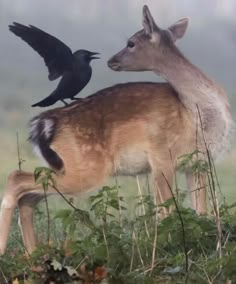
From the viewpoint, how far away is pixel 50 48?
26.2 feet

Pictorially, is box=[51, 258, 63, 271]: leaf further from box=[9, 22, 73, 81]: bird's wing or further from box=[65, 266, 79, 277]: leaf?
box=[9, 22, 73, 81]: bird's wing

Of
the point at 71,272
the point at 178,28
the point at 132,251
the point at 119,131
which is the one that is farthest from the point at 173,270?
the point at 178,28

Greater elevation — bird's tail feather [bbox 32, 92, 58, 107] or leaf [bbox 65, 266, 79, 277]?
bird's tail feather [bbox 32, 92, 58, 107]

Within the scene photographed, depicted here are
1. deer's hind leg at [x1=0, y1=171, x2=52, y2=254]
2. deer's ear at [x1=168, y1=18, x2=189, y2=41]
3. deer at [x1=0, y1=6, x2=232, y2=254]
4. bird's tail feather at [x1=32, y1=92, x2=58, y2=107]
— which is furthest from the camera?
deer's ear at [x1=168, y1=18, x2=189, y2=41]

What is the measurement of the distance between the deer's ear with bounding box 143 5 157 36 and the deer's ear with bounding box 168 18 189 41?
7.8 inches

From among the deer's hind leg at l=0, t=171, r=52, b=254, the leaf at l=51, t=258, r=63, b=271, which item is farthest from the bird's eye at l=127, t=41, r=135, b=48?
the leaf at l=51, t=258, r=63, b=271

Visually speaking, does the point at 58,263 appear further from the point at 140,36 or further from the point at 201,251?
the point at 140,36

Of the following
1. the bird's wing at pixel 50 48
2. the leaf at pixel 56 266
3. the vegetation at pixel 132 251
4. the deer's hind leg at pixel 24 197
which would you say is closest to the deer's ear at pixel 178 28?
the bird's wing at pixel 50 48

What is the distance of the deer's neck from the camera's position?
831cm

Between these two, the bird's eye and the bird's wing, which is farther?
the bird's eye

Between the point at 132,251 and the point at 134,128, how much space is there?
11.7 ft

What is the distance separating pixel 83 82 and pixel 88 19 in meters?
0.78

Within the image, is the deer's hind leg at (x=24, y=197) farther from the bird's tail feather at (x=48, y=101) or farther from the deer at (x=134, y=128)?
the bird's tail feather at (x=48, y=101)

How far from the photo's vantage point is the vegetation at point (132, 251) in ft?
13.0
